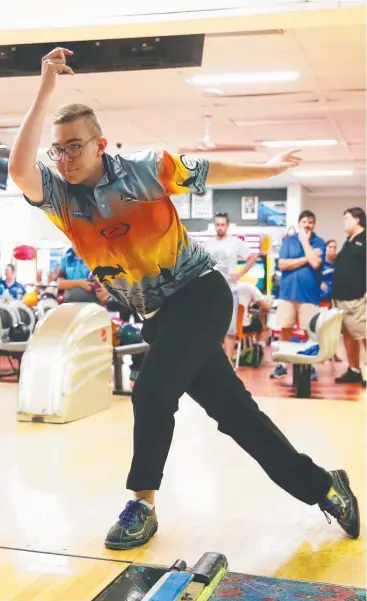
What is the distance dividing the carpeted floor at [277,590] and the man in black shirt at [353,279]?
4799 mm

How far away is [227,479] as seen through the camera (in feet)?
10.6

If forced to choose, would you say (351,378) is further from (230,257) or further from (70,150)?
(70,150)

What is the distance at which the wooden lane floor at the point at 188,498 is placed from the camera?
233 centimetres

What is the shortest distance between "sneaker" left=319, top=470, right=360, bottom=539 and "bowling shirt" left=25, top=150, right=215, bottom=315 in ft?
2.71

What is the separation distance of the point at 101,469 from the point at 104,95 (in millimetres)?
5448

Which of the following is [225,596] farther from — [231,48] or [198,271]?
[231,48]

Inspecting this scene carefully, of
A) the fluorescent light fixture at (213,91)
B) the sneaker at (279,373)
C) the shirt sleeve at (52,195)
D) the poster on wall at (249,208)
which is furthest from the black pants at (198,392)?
the poster on wall at (249,208)

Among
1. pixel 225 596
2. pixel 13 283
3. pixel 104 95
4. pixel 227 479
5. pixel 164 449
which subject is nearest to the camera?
pixel 225 596

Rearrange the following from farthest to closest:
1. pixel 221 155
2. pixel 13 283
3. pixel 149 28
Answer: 1. pixel 221 155
2. pixel 13 283
3. pixel 149 28

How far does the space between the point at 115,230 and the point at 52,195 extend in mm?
206

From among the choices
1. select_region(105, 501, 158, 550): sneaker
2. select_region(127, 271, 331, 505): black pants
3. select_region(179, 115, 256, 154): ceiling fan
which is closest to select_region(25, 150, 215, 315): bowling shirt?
select_region(127, 271, 331, 505): black pants

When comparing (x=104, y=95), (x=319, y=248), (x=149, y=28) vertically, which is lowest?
(x=319, y=248)

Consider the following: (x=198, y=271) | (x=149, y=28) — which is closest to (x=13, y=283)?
(x=149, y=28)

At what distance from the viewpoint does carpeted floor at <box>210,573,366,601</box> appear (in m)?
1.97
